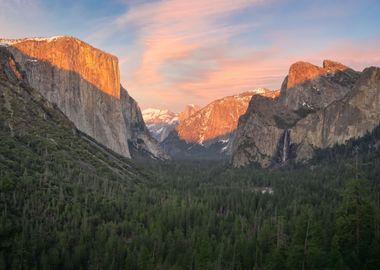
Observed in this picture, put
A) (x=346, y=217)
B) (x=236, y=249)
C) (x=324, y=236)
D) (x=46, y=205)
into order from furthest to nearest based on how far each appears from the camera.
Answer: (x=46, y=205) < (x=236, y=249) < (x=324, y=236) < (x=346, y=217)

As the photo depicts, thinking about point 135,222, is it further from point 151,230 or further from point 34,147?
point 34,147

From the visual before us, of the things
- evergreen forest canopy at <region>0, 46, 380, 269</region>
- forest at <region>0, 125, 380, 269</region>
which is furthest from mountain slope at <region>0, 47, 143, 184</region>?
forest at <region>0, 125, 380, 269</region>

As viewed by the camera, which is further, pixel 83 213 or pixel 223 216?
pixel 223 216

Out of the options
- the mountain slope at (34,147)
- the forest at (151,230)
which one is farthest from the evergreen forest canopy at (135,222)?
the mountain slope at (34,147)

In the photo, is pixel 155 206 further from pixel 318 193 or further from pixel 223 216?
pixel 318 193

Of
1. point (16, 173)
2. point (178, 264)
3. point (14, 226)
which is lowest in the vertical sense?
point (178, 264)

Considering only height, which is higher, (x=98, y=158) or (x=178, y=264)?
(x=98, y=158)

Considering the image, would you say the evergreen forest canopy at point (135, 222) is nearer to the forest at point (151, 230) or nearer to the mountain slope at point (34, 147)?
the forest at point (151, 230)

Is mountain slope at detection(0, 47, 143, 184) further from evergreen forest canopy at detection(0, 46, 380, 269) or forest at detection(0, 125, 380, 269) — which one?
forest at detection(0, 125, 380, 269)

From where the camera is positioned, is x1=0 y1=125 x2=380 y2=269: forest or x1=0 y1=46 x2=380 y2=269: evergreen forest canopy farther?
x1=0 y1=46 x2=380 y2=269: evergreen forest canopy

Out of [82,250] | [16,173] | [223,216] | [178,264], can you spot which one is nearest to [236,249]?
[178,264]
